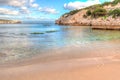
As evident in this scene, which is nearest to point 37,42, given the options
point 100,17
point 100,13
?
point 100,17

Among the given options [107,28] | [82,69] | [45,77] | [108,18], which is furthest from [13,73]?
[108,18]

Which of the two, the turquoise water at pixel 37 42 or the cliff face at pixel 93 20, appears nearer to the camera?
the turquoise water at pixel 37 42

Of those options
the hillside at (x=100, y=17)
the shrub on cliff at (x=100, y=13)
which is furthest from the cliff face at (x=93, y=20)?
the shrub on cliff at (x=100, y=13)

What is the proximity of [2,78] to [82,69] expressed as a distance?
127 inches

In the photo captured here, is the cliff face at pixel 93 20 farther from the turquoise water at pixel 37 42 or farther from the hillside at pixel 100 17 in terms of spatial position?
the turquoise water at pixel 37 42

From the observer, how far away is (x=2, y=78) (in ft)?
23.6

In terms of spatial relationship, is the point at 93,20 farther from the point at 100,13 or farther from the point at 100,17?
the point at 100,13

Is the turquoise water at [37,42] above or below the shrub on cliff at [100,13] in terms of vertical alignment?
below

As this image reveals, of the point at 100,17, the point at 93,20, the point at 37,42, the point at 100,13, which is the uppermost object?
the point at 100,13

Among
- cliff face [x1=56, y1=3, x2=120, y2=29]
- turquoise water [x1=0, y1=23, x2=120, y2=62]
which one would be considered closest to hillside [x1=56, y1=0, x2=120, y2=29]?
cliff face [x1=56, y1=3, x2=120, y2=29]

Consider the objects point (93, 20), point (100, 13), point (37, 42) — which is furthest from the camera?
point (93, 20)

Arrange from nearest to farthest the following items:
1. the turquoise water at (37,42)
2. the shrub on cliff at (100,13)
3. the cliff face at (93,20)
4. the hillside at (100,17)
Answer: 1. the turquoise water at (37,42)
2. the cliff face at (93,20)
3. the hillside at (100,17)
4. the shrub on cliff at (100,13)

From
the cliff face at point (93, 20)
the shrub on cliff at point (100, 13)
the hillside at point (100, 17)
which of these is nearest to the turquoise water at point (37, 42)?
the cliff face at point (93, 20)

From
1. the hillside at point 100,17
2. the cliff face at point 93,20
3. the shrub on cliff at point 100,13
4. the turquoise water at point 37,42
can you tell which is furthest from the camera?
the shrub on cliff at point 100,13
